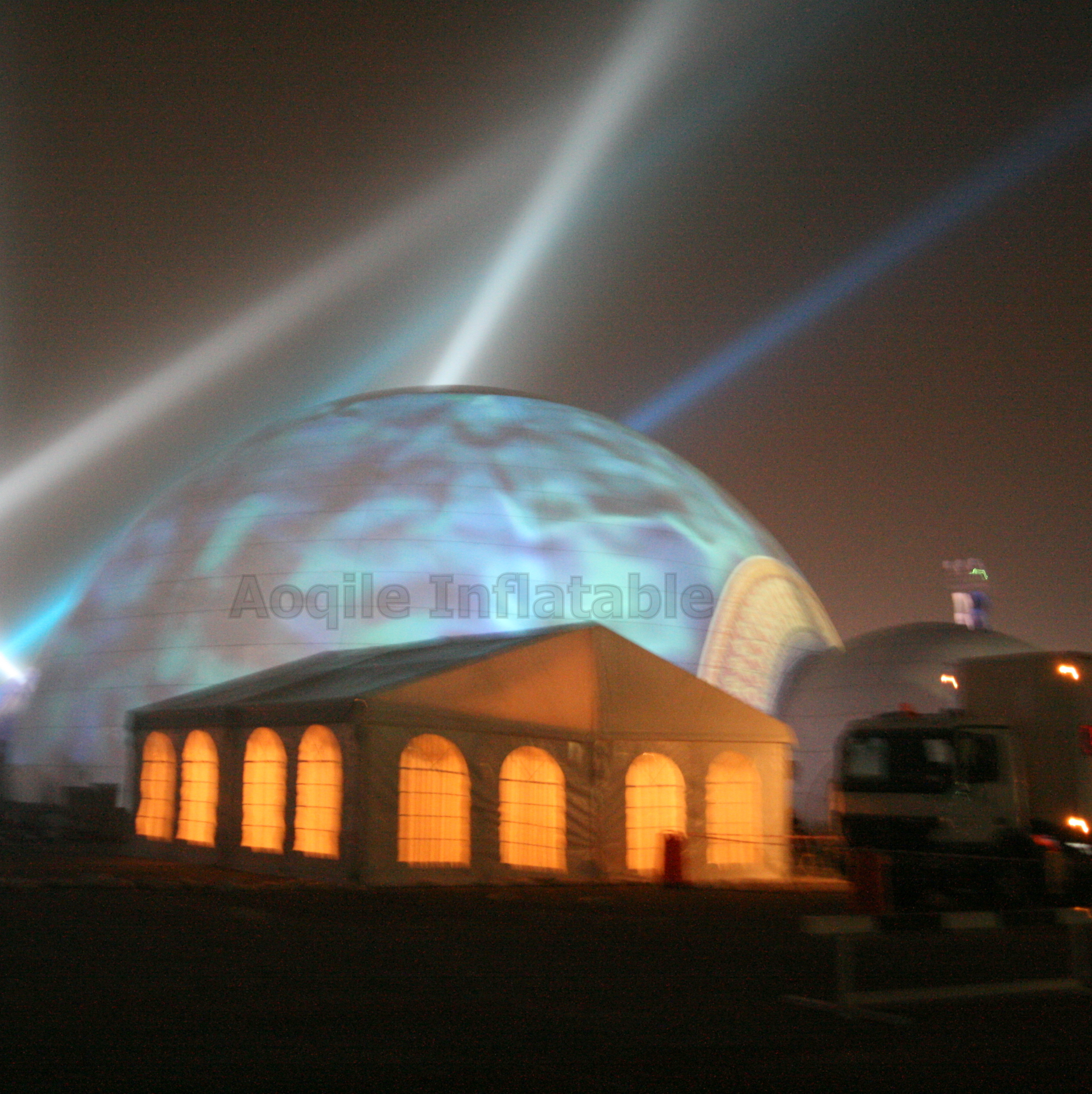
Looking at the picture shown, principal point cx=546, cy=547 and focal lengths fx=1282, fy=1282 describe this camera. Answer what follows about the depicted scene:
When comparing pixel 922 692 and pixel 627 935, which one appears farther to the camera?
pixel 922 692

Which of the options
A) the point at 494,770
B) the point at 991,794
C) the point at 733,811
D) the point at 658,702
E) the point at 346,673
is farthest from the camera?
the point at 346,673

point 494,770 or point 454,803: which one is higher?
point 494,770

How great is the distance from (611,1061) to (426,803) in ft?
39.6

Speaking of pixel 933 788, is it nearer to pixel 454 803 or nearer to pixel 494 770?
pixel 494 770

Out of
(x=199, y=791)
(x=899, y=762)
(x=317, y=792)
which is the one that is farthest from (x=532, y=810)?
(x=199, y=791)

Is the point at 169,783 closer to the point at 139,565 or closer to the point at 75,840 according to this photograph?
the point at 75,840

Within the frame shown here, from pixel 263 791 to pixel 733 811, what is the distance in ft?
24.9

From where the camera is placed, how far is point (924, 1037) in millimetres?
7699

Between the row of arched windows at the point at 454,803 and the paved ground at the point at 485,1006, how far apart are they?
412 centimetres

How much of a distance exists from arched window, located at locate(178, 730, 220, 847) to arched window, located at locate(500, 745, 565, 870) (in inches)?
207

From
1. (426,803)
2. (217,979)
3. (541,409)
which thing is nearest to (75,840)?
(426,803)

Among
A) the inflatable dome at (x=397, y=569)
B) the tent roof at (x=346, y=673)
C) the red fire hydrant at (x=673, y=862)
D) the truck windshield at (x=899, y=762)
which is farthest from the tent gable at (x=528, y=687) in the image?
the inflatable dome at (x=397, y=569)

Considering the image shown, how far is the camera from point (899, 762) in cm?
1719

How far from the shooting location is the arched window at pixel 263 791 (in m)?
20.1
